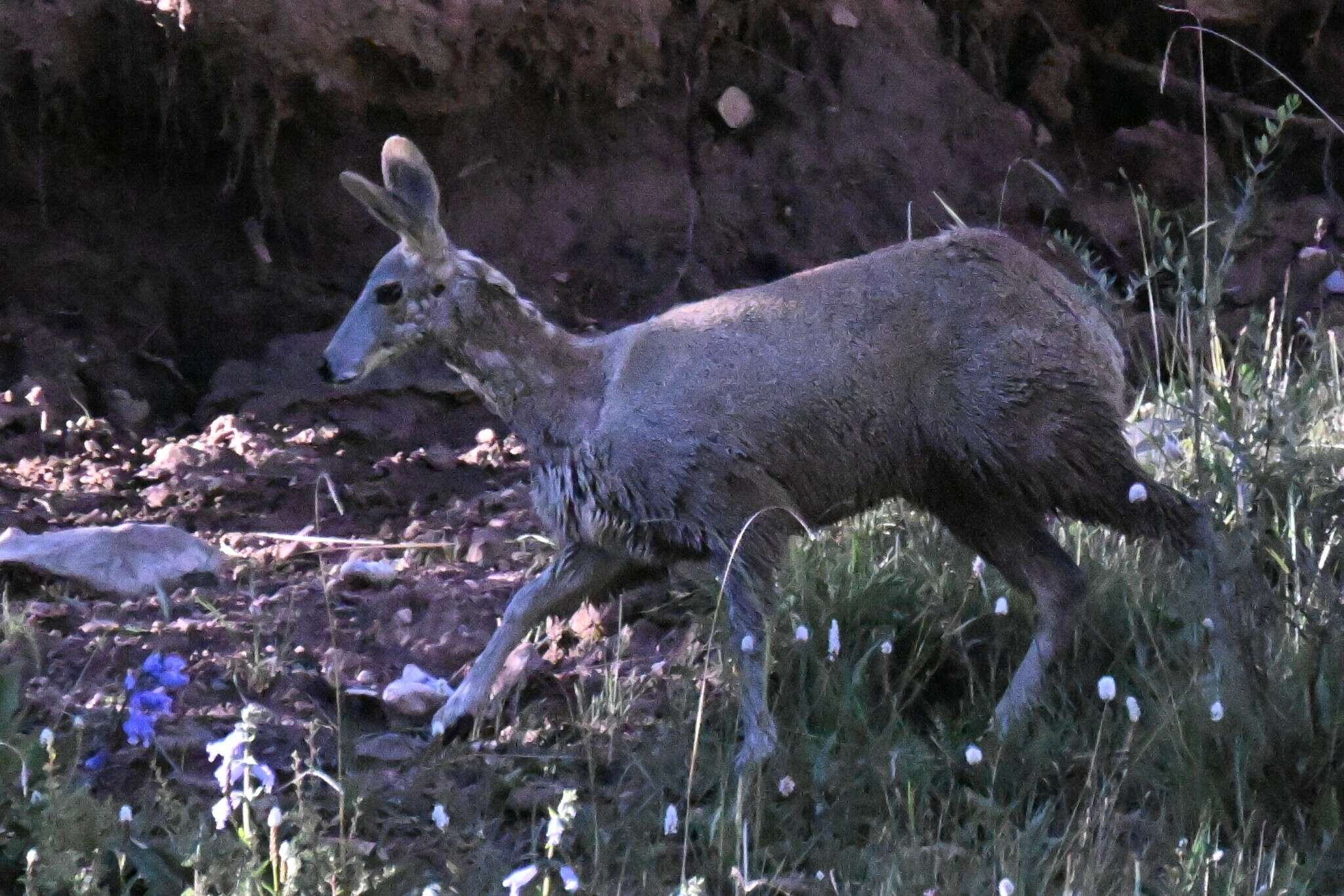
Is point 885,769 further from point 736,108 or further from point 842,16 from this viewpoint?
point 842,16

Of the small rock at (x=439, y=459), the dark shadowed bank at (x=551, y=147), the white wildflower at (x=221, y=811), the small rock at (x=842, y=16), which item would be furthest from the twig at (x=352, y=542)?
the small rock at (x=842, y=16)

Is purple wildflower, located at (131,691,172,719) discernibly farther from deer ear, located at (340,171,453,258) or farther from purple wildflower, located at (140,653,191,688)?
deer ear, located at (340,171,453,258)

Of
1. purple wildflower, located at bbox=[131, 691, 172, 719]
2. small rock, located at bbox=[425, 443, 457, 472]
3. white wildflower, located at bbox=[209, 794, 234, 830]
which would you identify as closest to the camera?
white wildflower, located at bbox=[209, 794, 234, 830]

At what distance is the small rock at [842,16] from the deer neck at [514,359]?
348cm

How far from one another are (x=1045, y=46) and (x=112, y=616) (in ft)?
16.6

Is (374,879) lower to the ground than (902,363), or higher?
lower

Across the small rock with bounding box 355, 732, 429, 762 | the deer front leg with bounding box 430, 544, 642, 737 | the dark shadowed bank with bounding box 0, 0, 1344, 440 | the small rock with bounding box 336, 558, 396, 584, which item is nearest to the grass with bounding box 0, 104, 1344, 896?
the small rock with bounding box 355, 732, 429, 762

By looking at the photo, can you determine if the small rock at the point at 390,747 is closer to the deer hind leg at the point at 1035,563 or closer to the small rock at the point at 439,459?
the deer hind leg at the point at 1035,563

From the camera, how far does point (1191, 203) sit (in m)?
7.68

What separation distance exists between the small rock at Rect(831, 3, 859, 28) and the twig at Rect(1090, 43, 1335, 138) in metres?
1.23

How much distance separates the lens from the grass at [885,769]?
339cm

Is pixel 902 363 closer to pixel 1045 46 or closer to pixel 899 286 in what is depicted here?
pixel 899 286

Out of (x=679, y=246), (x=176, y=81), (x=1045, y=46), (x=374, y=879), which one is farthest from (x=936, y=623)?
(x=1045, y=46)

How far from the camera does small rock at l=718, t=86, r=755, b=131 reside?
7395mm
